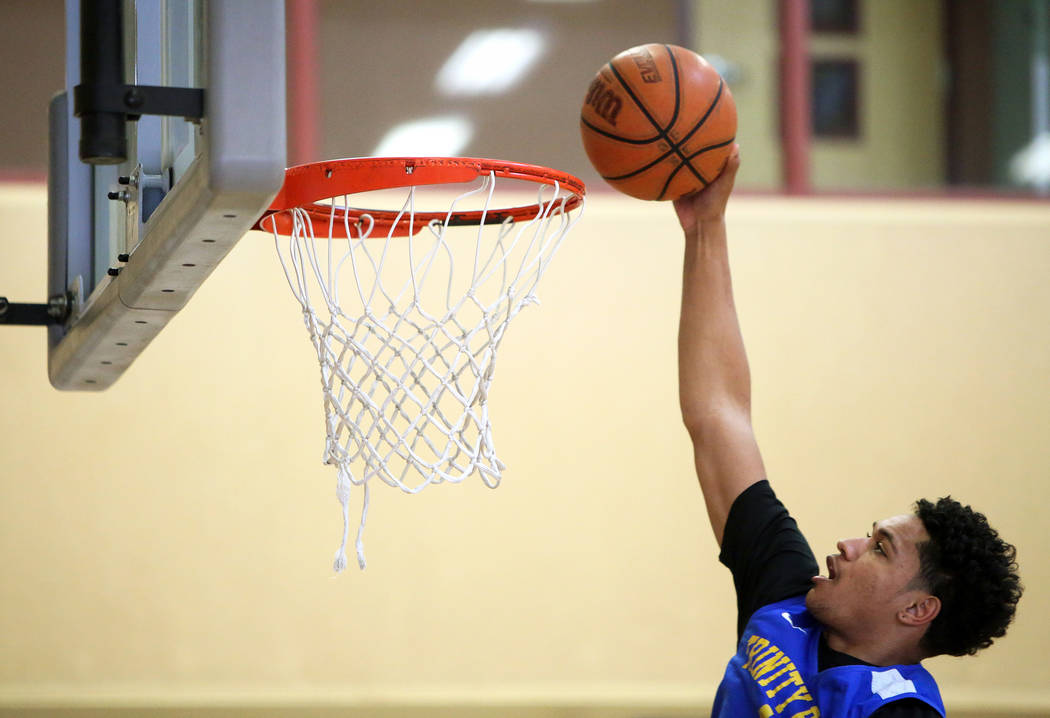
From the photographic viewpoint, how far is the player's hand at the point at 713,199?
93.2 inches

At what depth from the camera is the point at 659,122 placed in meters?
2.26

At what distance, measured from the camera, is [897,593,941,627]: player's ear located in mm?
2006

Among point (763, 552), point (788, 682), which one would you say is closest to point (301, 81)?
point (763, 552)

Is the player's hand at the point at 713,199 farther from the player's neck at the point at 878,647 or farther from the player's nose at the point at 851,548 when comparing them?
the player's neck at the point at 878,647

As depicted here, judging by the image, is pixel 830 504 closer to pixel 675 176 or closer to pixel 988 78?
pixel 988 78

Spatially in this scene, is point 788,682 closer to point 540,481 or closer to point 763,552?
point 763,552

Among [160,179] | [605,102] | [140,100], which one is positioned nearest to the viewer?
[140,100]

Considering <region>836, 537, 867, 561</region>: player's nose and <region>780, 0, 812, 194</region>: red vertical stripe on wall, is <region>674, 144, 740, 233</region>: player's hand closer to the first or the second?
<region>836, 537, 867, 561</region>: player's nose

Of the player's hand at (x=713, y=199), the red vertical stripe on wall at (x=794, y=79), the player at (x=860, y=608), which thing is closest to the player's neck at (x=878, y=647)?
the player at (x=860, y=608)

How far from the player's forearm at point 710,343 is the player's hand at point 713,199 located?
2cm

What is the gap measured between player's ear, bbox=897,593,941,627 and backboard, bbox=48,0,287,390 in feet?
4.05

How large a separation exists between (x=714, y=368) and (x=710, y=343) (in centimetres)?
5

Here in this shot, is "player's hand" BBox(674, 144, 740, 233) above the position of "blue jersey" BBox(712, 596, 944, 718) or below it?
above

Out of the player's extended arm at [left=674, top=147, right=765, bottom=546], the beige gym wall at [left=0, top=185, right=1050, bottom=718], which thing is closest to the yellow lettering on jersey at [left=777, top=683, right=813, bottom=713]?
the player's extended arm at [left=674, top=147, right=765, bottom=546]
